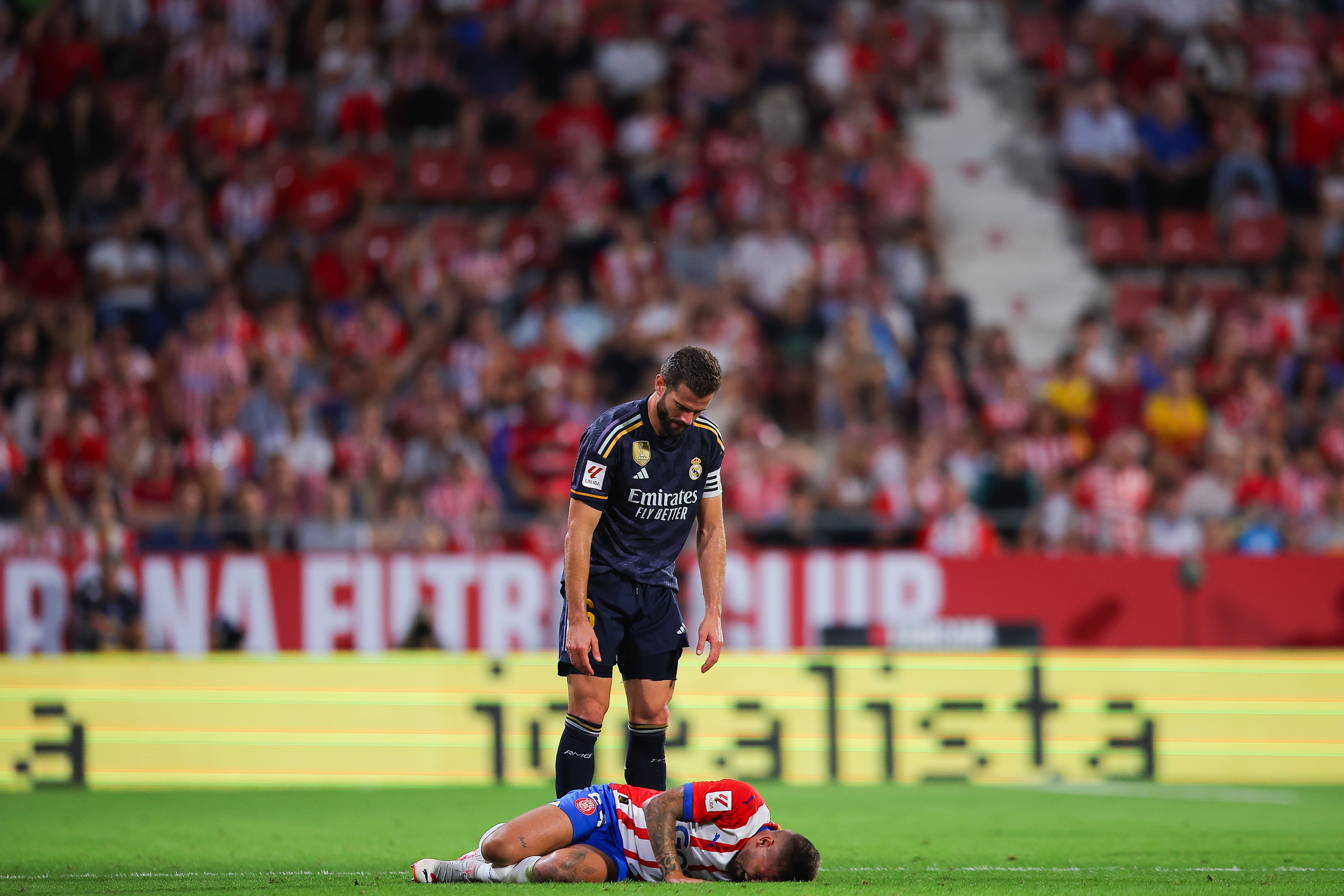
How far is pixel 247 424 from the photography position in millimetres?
14922

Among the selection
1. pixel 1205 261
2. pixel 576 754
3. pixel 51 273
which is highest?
pixel 1205 261

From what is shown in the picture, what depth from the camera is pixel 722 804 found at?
633cm

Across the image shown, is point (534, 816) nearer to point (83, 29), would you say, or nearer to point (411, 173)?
point (411, 173)

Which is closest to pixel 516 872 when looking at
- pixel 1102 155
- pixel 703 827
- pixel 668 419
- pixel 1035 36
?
pixel 703 827

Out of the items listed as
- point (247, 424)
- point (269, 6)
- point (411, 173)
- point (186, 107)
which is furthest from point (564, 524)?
point (269, 6)

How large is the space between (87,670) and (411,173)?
8295mm

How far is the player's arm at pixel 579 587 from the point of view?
6844 millimetres

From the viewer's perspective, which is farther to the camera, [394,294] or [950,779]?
[394,294]

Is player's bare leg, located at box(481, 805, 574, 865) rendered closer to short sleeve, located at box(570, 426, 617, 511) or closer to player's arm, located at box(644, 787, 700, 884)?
player's arm, located at box(644, 787, 700, 884)

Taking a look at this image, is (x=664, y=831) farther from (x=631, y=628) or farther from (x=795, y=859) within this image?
(x=631, y=628)

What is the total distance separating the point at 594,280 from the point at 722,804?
11.0 metres

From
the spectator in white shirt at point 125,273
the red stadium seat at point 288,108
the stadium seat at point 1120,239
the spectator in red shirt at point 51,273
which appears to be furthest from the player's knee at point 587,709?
the red stadium seat at point 288,108

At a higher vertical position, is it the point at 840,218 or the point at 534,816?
the point at 840,218

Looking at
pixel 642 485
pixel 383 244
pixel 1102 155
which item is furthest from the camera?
pixel 1102 155
